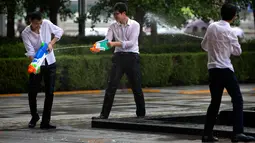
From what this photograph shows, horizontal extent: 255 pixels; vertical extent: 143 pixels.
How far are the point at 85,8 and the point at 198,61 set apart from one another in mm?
7268

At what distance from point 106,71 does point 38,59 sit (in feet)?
35.6

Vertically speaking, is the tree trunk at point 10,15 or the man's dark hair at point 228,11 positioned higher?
the man's dark hair at point 228,11

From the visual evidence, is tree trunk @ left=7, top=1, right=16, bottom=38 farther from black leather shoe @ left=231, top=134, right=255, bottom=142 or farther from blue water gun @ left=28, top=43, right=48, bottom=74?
black leather shoe @ left=231, top=134, right=255, bottom=142

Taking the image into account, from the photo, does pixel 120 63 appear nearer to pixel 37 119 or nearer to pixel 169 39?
pixel 37 119

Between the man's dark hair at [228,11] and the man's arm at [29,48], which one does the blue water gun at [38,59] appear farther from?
the man's dark hair at [228,11]

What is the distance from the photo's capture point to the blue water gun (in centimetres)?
1240

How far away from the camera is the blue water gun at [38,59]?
1240cm

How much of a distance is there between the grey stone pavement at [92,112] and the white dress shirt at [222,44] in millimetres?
1021

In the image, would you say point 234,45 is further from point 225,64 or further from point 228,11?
point 228,11

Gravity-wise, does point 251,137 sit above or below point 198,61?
above

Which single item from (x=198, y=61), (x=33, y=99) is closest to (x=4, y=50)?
(x=198, y=61)

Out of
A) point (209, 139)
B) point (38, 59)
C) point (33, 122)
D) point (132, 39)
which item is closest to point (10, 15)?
point (132, 39)

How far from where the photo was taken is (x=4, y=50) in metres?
23.3

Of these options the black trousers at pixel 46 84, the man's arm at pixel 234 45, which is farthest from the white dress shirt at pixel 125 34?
the man's arm at pixel 234 45
